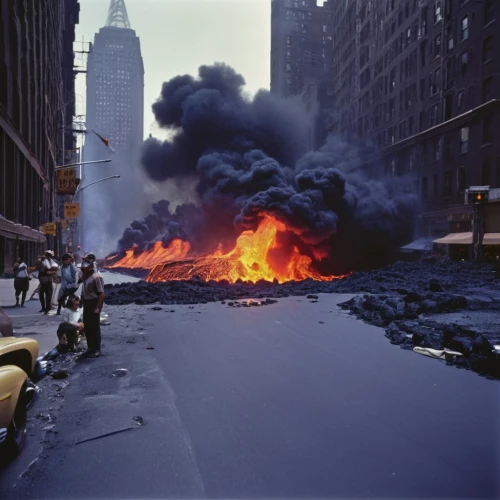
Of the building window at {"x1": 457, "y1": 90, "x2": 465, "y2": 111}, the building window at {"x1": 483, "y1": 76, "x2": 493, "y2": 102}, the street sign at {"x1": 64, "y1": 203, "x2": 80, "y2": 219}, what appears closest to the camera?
the street sign at {"x1": 64, "y1": 203, "x2": 80, "y2": 219}

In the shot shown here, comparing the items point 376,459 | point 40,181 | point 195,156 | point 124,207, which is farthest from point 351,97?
point 124,207

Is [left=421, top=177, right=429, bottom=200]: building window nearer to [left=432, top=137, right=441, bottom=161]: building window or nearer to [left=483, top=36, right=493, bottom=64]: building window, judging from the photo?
[left=432, top=137, right=441, bottom=161]: building window

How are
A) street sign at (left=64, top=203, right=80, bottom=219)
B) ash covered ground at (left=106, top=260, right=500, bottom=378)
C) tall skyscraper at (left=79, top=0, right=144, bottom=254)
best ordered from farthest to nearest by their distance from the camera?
tall skyscraper at (left=79, top=0, right=144, bottom=254), street sign at (left=64, top=203, right=80, bottom=219), ash covered ground at (left=106, top=260, right=500, bottom=378)

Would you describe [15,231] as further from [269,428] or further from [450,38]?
[450,38]

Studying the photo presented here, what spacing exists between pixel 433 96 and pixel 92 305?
134ft

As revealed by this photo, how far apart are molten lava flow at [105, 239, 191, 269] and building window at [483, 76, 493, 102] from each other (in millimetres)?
29997

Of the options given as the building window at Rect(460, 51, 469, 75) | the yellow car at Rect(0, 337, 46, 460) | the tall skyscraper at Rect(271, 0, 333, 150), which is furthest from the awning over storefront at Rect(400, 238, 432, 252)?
the tall skyscraper at Rect(271, 0, 333, 150)

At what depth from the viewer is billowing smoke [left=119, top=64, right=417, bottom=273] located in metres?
31.2

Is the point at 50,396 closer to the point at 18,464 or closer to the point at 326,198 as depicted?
the point at 18,464

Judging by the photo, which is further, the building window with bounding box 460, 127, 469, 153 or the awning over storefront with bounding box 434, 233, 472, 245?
the building window with bounding box 460, 127, 469, 153

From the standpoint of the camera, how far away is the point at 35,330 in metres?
10.4

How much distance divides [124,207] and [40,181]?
9165 cm

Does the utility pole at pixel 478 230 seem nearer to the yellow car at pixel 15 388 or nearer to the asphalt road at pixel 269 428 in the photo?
the asphalt road at pixel 269 428

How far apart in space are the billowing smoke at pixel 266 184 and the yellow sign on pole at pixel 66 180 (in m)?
11.0
